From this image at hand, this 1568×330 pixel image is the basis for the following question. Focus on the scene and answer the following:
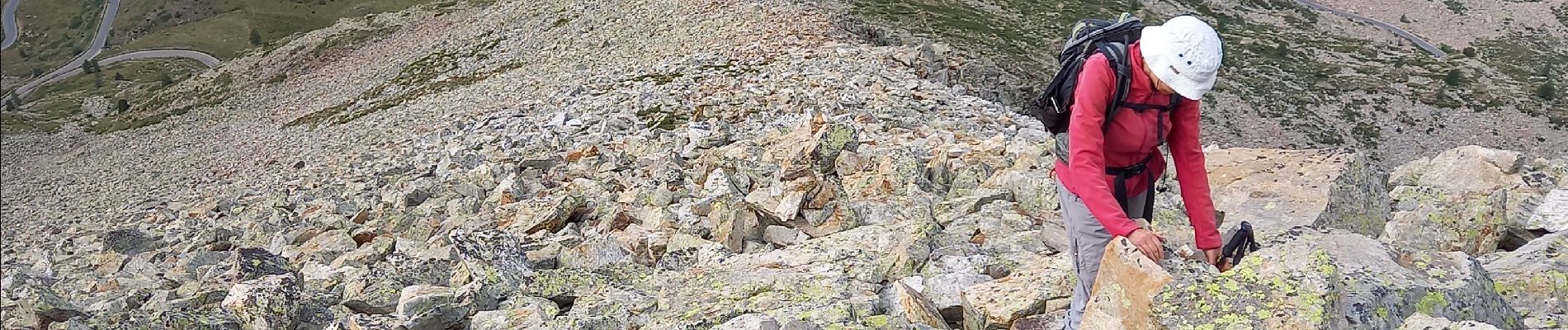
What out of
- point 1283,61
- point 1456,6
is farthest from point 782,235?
point 1456,6

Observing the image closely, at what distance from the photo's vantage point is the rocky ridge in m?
6.08

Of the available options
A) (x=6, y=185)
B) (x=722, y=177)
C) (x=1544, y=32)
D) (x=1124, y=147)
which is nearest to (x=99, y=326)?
(x=722, y=177)

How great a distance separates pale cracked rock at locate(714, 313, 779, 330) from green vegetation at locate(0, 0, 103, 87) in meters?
192

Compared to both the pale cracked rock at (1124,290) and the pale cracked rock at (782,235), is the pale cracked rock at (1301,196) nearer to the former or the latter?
the pale cracked rock at (1124,290)

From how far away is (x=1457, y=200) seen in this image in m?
8.89

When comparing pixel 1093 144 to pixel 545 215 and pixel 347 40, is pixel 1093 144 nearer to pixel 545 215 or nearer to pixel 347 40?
pixel 545 215

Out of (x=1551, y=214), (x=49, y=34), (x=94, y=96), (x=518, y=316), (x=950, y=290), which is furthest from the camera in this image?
(x=49, y=34)

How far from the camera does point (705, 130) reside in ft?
67.2

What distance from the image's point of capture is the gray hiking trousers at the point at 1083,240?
5.75 m

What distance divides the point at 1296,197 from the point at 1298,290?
5374mm

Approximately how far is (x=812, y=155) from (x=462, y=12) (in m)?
67.3

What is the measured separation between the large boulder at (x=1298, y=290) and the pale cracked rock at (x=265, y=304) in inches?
330

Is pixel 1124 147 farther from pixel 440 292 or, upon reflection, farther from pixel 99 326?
pixel 99 326

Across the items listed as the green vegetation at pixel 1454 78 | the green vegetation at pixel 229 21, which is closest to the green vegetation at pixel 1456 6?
the green vegetation at pixel 1454 78
